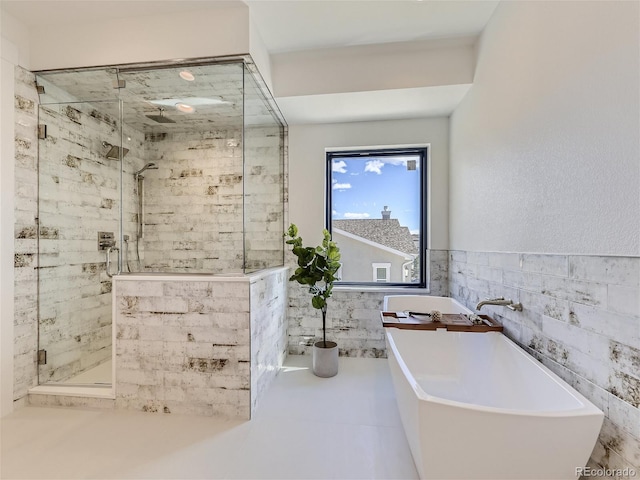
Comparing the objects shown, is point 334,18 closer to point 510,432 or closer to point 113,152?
point 113,152

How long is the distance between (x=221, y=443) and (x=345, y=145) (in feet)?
9.54

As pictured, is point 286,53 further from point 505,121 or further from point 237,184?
point 505,121

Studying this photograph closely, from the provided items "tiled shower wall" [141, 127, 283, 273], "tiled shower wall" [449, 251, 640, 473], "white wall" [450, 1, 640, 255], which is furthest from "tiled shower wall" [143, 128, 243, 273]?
"tiled shower wall" [449, 251, 640, 473]

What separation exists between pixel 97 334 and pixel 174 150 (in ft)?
6.97

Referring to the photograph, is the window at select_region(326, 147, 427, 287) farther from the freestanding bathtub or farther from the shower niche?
the freestanding bathtub

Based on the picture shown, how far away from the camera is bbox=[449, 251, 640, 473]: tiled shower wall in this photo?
1032mm

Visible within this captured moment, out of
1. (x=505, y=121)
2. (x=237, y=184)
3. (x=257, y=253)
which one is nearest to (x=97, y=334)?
(x=257, y=253)

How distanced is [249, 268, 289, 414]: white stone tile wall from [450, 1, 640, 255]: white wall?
71.3 inches

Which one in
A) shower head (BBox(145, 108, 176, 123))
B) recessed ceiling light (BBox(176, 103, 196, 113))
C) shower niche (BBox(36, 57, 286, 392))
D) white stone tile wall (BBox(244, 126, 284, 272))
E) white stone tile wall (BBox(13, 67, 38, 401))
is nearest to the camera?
white stone tile wall (BBox(13, 67, 38, 401))

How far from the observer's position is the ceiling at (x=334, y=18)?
80.4 inches

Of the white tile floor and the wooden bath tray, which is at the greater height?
the wooden bath tray

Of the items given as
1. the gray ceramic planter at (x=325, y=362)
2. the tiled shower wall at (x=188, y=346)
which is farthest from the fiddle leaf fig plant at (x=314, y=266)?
the tiled shower wall at (x=188, y=346)

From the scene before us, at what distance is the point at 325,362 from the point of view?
8.83 ft

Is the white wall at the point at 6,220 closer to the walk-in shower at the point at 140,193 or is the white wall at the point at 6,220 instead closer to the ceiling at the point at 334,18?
the ceiling at the point at 334,18
